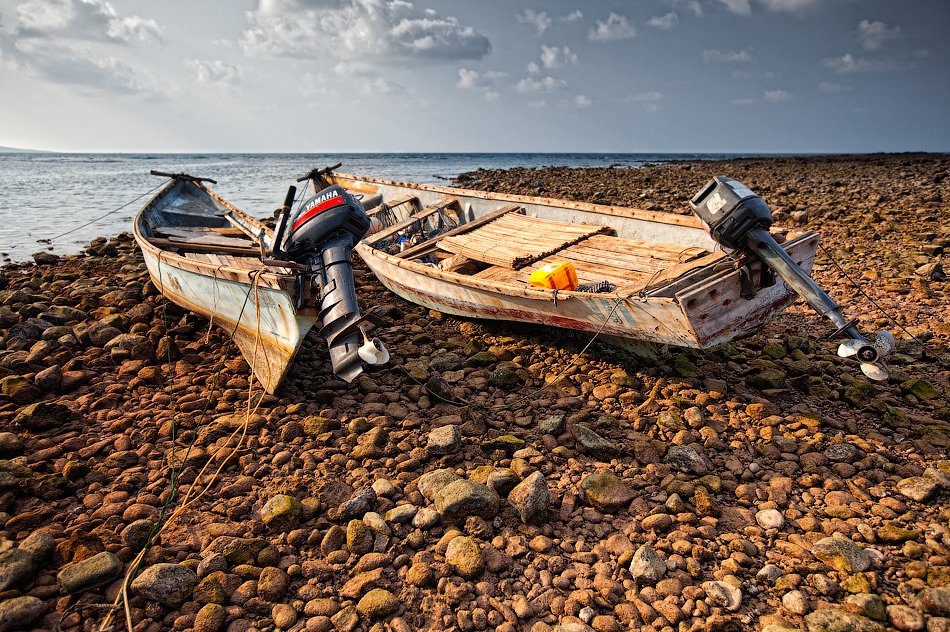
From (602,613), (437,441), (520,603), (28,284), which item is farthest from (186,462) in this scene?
(28,284)

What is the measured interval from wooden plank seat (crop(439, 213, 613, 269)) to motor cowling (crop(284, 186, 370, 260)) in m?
2.40

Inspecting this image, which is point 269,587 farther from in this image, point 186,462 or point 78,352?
point 78,352

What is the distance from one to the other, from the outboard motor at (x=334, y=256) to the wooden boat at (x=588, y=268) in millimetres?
1621

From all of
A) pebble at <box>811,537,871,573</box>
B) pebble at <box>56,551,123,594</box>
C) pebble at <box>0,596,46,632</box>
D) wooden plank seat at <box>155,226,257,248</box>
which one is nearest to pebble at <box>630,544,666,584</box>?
pebble at <box>811,537,871,573</box>

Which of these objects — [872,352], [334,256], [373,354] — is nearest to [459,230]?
[334,256]

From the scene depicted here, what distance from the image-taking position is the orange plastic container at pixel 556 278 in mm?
5621

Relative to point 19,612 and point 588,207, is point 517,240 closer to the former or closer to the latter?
point 588,207

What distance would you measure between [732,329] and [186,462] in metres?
5.28

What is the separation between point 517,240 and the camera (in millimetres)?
8008

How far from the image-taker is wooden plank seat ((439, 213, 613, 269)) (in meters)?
7.29

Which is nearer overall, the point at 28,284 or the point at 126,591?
the point at 126,591

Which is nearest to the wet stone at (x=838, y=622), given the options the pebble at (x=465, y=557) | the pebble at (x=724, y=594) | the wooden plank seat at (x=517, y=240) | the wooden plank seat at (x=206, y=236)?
the pebble at (x=724, y=594)

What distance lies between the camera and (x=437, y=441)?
4488mm

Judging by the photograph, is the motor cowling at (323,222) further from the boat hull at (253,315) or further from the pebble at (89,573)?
the pebble at (89,573)
